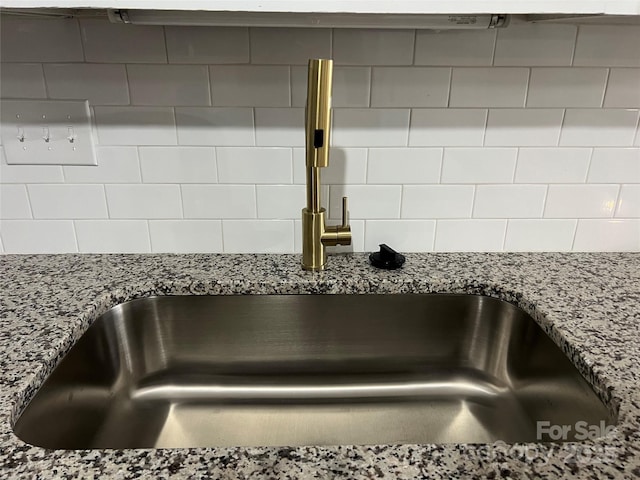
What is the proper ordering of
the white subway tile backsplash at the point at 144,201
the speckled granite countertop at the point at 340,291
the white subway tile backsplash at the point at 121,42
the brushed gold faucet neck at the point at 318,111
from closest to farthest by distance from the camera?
the speckled granite countertop at the point at 340,291 → the brushed gold faucet neck at the point at 318,111 → the white subway tile backsplash at the point at 121,42 → the white subway tile backsplash at the point at 144,201

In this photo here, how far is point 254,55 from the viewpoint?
758mm

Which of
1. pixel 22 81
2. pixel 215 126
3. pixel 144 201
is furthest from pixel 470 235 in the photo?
pixel 22 81

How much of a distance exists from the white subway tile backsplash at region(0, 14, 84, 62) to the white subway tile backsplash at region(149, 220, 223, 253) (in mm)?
321

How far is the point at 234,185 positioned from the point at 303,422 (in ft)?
1.46

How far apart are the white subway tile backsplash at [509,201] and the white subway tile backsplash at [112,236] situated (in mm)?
656

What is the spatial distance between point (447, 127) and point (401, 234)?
220mm

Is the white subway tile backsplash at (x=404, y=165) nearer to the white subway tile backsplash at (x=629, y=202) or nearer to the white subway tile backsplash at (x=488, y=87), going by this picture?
the white subway tile backsplash at (x=488, y=87)

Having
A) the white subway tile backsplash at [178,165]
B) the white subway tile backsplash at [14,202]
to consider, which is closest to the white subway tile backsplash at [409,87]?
the white subway tile backsplash at [178,165]

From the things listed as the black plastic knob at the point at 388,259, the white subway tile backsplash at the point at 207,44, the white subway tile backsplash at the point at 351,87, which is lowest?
A: the black plastic knob at the point at 388,259

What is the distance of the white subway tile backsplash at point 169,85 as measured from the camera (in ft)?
2.51

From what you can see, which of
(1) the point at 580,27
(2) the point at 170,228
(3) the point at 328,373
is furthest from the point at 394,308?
(1) the point at 580,27

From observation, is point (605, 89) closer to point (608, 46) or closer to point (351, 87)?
point (608, 46)

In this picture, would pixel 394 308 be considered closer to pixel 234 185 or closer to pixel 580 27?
pixel 234 185

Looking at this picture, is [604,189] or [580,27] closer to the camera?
[580,27]
